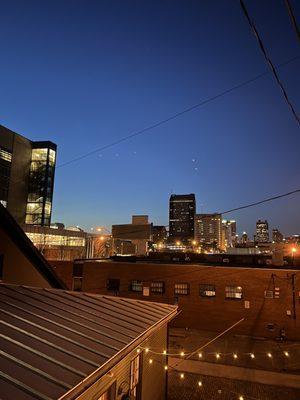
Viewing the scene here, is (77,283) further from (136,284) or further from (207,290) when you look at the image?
(207,290)

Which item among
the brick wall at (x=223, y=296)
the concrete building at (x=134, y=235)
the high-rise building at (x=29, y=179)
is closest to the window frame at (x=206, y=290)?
the brick wall at (x=223, y=296)

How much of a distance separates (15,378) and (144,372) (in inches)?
268

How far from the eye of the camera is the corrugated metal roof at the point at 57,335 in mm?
4039

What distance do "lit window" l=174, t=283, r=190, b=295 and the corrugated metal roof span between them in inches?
675

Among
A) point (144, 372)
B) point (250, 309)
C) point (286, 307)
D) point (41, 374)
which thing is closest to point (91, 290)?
point (250, 309)

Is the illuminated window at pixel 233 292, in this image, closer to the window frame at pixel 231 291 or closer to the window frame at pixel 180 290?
the window frame at pixel 231 291

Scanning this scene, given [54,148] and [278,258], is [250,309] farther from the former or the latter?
[54,148]

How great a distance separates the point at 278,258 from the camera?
26750mm

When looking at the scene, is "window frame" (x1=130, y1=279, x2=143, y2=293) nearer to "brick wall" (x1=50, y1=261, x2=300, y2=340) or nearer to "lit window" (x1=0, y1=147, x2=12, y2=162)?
"brick wall" (x1=50, y1=261, x2=300, y2=340)

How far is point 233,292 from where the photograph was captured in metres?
24.5

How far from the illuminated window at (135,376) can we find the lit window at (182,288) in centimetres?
1691

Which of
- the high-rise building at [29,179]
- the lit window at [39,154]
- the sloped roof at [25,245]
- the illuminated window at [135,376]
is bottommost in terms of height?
the illuminated window at [135,376]

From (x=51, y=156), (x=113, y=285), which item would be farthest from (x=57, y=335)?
(x=51, y=156)

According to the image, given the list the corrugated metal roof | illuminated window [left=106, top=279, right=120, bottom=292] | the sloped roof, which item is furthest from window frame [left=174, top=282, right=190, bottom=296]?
the corrugated metal roof
